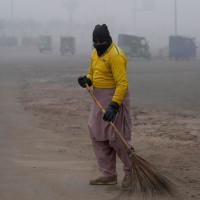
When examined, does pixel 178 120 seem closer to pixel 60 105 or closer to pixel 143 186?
pixel 60 105

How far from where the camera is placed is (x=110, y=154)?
16.1ft

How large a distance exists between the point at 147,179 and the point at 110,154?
49 cm

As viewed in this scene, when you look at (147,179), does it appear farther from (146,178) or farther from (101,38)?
(101,38)

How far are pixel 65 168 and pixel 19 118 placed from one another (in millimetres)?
4122

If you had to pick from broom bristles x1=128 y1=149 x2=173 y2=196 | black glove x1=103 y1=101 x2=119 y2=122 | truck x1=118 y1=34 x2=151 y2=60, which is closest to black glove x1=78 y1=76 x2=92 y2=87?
black glove x1=103 y1=101 x2=119 y2=122

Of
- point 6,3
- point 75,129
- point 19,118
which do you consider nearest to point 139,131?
point 75,129

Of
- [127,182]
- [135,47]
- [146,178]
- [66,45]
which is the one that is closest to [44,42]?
[66,45]

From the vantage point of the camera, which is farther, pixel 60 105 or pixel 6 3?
pixel 6 3

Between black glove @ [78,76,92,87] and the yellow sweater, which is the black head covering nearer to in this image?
the yellow sweater

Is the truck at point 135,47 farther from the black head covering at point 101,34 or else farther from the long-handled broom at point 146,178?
the long-handled broom at point 146,178

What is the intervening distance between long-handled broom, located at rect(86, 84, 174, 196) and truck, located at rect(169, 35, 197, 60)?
33.7 meters

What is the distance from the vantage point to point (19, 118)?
9664 millimetres

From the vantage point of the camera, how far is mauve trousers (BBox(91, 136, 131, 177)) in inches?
187

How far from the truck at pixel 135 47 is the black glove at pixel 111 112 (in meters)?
33.3
